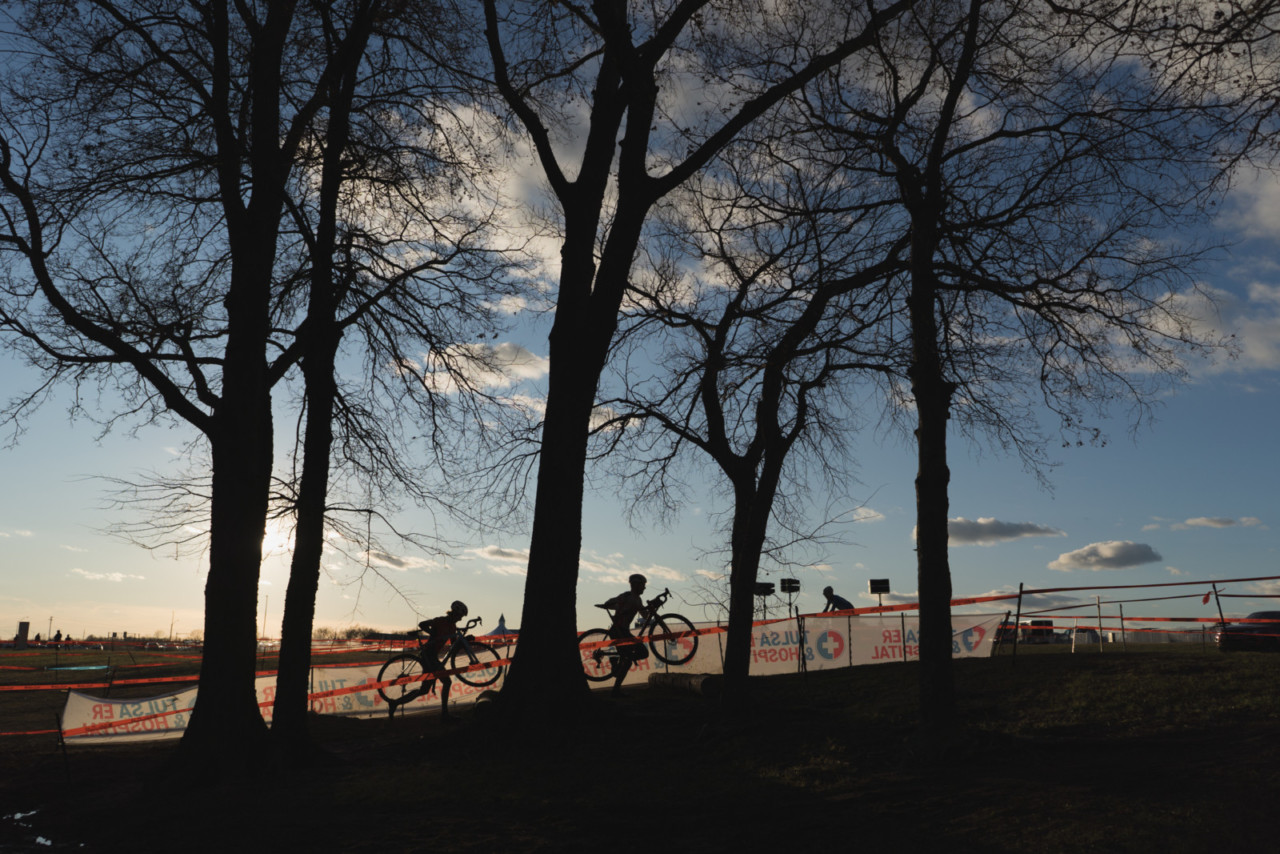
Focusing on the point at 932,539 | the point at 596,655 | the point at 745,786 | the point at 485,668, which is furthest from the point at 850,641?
the point at 745,786

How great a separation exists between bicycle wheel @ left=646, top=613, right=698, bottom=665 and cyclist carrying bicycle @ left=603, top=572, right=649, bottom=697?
2.09 feet

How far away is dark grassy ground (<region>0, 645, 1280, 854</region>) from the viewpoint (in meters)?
6.01

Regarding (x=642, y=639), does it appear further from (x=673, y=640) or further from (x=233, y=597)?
(x=233, y=597)

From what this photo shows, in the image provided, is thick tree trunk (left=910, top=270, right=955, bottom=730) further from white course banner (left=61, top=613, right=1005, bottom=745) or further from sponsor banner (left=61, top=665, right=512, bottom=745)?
sponsor banner (left=61, top=665, right=512, bottom=745)

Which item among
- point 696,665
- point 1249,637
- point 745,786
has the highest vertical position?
point 1249,637

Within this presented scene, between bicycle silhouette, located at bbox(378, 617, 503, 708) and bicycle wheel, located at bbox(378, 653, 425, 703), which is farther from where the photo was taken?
bicycle wheel, located at bbox(378, 653, 425, 703)

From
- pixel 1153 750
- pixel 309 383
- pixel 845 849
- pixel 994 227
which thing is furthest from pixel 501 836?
pixel 994 227

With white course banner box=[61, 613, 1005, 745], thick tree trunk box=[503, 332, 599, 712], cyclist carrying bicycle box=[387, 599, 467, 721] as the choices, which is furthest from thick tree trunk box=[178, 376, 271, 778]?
white course banner box=[61, 613, 1005, 745]

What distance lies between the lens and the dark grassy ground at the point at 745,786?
6.01 meters

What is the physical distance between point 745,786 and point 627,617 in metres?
8.17

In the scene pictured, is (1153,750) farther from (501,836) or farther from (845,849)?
(501,836)

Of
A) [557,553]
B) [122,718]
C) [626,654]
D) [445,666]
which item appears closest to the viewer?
[557,553]

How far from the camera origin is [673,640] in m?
18.2

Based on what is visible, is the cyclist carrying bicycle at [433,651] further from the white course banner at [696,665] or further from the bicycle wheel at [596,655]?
the white course banner at [696,665]
